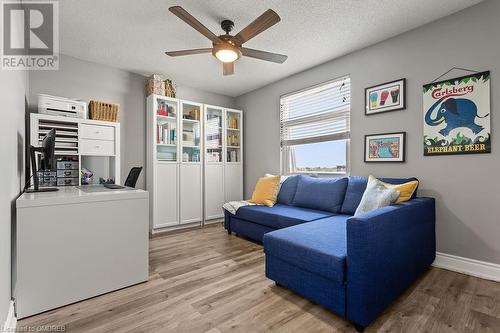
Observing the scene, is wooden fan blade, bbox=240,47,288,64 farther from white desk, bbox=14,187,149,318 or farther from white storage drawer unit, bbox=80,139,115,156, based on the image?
white storage drawer unit, bbox=80,139,115,156

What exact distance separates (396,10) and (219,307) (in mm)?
3089

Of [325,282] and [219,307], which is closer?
[325,282]

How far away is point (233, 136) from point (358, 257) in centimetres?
367

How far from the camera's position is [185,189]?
4.04 meters

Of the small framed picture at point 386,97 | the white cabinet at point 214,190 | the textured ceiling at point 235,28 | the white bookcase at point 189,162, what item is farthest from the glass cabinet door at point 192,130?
the small framed picture at point 386,97

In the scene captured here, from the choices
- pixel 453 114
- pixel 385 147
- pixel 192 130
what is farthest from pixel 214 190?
pixel 453 114

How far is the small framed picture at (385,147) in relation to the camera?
8.87 feet

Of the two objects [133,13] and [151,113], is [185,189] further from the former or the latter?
[133,13]

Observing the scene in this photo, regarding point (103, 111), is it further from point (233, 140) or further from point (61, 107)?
point (233, 140)

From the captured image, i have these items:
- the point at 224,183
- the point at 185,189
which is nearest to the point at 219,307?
the point at 185,189

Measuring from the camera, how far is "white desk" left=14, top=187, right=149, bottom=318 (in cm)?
165

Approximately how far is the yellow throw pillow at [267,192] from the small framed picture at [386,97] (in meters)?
1.59

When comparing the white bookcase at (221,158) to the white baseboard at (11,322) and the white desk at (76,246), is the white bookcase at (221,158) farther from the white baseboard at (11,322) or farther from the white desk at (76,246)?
the white baseboard at (11,322)

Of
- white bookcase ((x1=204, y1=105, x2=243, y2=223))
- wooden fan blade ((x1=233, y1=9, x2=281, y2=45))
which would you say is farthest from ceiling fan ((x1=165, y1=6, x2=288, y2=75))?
white bookcase ((x1=204, y1=105, x2=243, y2=223))
